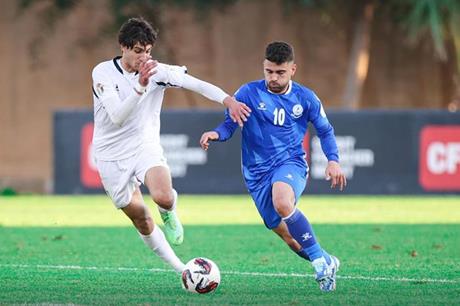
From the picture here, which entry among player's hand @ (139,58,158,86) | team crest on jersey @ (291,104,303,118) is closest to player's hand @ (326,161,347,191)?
team crest on jersey @ (291,104,303,118)

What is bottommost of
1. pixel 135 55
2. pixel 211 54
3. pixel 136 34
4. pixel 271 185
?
pixel 211 54

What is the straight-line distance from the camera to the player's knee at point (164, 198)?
10234 mm

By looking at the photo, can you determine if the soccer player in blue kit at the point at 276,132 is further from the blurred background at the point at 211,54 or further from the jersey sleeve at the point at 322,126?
the blurred background at the point at 211,54

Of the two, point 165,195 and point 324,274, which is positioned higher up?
point 165,195

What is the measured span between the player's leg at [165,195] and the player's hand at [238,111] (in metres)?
0.78

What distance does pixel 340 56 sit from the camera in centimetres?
3138

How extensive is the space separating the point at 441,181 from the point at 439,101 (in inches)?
341

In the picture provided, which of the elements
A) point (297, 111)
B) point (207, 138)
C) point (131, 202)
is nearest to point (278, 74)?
point (297, 111)

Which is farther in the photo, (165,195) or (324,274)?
(165,195)

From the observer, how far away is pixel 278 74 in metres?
10.2

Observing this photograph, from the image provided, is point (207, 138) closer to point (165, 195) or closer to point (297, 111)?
point (165, 195)

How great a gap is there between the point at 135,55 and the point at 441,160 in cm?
1346

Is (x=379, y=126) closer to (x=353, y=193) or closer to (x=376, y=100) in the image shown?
(x=353, y=193)

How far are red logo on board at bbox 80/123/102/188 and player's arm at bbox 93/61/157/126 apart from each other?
42.5 ft
